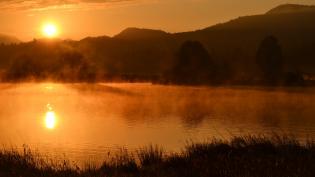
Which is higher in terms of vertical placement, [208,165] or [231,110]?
[208,165]

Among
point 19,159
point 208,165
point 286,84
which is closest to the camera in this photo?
point 208,165

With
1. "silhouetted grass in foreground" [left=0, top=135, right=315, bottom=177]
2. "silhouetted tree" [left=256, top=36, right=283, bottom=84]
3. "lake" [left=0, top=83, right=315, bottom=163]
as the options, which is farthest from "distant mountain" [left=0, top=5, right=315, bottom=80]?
"silhouetted grass in foreground" [left=0, top=135, right=315, bottom=177]

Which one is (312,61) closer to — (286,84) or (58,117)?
(286,84)

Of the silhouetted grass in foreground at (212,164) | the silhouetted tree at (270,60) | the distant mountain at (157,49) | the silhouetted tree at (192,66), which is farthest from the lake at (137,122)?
the distant mountain at (157,49)

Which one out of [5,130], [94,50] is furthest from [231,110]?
[94,50]

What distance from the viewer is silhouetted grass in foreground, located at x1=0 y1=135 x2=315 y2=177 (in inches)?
534

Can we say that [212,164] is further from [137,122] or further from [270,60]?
[270,60]

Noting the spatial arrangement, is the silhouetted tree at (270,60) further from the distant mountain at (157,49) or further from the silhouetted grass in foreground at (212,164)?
the silhouetted grass in foreground at (212,164)

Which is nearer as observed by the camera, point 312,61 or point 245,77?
point 245,77

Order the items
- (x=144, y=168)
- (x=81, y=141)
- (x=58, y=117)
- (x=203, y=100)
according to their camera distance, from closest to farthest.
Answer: (x=144, y=168)
(x=81, y=141)
(x=58, y=117)
(x=203, y=100)

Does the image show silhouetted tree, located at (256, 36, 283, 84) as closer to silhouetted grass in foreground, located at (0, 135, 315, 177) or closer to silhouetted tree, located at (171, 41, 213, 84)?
silhouetted tree, located at (171, 41, 213, 84)

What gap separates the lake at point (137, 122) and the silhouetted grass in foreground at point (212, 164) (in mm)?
3745

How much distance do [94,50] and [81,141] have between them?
152216 mm

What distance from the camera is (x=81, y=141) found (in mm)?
28391
